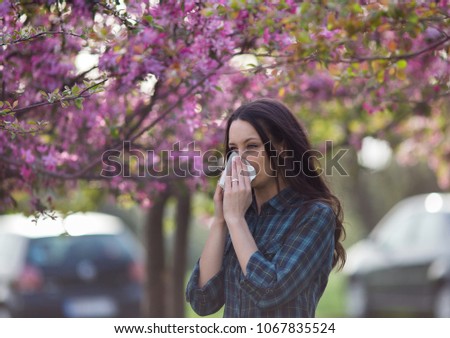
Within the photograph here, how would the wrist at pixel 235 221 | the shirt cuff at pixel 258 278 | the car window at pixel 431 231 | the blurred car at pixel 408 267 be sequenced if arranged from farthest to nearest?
the car window at pixel 431 231 < the blurred car at pixel 408 267 < the wrist at pixel 235 221 < the shirt cuff at pixel 258 278

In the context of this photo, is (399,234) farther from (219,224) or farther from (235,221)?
(235,221)

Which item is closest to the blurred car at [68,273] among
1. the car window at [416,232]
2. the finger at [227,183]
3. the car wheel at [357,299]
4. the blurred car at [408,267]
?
the blurred car at [408,267]

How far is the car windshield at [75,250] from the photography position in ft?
30.0

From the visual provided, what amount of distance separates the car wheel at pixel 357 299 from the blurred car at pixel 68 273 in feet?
11.7

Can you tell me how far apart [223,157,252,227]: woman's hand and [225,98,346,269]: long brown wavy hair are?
0.15 metres

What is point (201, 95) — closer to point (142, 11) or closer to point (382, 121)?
point (142, 11)

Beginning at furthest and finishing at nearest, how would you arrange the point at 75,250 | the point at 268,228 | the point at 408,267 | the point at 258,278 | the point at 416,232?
the point at 416,232 < the point at 408,267 < the point at 75,250 < the point at 268,228 < the point at 258,278

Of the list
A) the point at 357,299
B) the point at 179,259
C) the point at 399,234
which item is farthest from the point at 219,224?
the point at 357,299

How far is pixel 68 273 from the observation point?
357 inches

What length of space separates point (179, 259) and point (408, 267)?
12.2ft

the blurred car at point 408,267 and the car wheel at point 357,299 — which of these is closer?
the blurred car at point 408,267

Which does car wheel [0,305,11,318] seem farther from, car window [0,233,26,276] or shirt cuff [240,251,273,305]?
shirt cuff [240,251,273,305]

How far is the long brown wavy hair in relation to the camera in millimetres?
3184

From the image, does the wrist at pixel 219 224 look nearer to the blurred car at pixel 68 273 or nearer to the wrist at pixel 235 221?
the wrist at pixel 235 221
